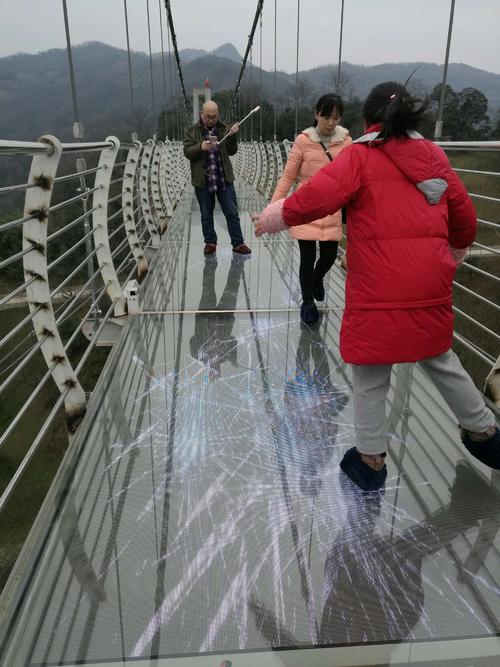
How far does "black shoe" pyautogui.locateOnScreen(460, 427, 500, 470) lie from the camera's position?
150 cm

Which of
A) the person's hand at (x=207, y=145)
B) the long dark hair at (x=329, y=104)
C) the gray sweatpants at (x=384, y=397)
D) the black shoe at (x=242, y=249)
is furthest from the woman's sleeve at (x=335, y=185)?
the black shoe at (x=242, y=249)

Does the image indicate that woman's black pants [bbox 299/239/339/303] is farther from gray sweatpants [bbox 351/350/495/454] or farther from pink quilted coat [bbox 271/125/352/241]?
gray sweatpants [bbox 351/350/495/454]

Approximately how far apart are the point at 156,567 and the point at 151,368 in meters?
1.10

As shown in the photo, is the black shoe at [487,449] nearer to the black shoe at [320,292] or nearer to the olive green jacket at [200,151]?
the black shoe at [320,292]

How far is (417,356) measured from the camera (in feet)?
4.51

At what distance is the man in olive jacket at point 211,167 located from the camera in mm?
4039

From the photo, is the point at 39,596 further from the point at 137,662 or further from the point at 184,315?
the point at 184,315

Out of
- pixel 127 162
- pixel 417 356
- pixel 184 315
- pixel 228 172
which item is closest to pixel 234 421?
pixel 417 356

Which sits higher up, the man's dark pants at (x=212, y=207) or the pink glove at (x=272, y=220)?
the pink glove at (x=272, y=220)

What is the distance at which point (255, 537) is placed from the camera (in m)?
1.31

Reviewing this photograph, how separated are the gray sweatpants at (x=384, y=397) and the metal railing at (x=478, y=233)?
0.46 meters

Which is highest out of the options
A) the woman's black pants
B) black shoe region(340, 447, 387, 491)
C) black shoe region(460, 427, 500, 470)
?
the woman's black pants

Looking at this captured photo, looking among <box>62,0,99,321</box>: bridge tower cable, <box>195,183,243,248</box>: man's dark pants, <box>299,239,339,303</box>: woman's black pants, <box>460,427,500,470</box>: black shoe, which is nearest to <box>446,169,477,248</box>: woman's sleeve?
<box>460,427,500,470</box>: black shoe

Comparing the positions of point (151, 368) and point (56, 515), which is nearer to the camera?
point (56, 515)
